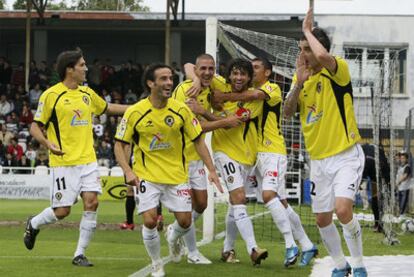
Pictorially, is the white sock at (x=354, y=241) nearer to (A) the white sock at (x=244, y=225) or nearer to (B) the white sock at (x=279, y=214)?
(A) the white sock at (x=244, y=225)

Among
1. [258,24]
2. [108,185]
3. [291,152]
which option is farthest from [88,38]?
[291,152]

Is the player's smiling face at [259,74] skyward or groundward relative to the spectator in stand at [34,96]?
skyward

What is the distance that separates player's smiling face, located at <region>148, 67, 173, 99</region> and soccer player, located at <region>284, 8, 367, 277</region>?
4.25 ft

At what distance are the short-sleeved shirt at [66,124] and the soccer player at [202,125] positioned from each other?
1.16 meters

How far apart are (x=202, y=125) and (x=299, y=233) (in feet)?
5.97

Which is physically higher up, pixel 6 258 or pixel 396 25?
pixel 396 25

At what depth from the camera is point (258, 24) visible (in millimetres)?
38906

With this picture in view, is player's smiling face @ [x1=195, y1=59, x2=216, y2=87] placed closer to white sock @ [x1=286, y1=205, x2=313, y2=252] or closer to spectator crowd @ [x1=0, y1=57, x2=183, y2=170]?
white sock @ [x1=286, y1=205, x2=313, y2=252]

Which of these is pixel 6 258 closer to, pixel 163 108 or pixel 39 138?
pixel 39 138

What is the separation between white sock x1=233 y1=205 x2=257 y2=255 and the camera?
1034cm

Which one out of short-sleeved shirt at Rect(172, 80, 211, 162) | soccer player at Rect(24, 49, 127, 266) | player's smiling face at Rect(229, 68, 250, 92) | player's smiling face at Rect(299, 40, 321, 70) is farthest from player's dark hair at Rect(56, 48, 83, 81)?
player's smiling face at Rect(299, 40, 321, 70)

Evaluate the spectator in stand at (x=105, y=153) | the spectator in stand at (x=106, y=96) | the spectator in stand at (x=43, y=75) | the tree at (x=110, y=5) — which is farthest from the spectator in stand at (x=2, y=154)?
the tree at (x=110, y=5)

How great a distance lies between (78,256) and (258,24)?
29.4 meters

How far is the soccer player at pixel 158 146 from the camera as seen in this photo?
9.35 m
